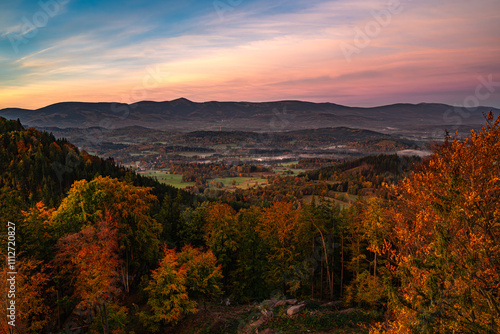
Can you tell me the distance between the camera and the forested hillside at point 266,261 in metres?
10.6

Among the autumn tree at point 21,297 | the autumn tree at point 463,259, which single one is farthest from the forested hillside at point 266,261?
the autumn tree at point 21,297

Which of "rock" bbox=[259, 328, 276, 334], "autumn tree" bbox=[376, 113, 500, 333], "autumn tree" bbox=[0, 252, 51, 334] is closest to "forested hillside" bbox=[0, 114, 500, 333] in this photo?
→ "autumn tree" bbox=[376, 113, 500, 333]

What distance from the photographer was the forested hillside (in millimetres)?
10562

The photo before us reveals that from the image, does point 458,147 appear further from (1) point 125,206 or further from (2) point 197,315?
(1) point 125,206

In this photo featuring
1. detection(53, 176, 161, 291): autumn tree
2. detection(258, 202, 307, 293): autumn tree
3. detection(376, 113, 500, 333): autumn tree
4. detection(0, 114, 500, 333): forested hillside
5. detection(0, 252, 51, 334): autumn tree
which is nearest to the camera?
detection(376, 113, 500, 333): autumn tree

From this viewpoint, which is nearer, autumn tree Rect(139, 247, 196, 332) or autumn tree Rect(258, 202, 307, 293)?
autumn tree Rect(139, 247, 196, 332)

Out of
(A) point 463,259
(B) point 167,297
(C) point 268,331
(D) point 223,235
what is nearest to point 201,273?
(B) point 167,297

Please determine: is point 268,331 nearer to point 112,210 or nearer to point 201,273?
point 201,273

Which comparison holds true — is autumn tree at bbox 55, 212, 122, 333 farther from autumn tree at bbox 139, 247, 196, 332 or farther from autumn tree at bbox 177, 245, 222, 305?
autumn tree at bbox 177, 245, 222, 305

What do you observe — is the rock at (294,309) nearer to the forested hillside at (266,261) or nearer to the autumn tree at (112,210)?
the forested hillside at (266,261)

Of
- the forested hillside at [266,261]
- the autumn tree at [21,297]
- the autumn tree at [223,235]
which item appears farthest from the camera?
the autumn tree at [223,235]

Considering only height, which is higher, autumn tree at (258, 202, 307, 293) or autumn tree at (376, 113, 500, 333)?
autumn tree at (376, 113, 500, 333)

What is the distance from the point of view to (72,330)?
30.3 meters

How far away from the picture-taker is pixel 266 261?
45188 mm
